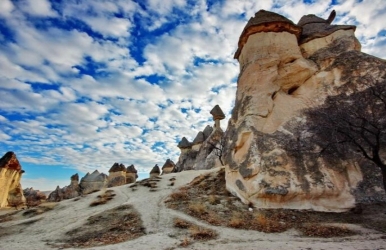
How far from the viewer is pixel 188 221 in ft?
36.9

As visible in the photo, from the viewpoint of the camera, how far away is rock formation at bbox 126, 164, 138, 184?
137 ft

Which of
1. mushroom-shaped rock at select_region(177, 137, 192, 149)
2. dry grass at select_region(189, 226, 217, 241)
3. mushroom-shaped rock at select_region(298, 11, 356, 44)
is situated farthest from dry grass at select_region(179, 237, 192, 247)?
mushroom-shaped rock at select_region(177, 137, 192, 149)

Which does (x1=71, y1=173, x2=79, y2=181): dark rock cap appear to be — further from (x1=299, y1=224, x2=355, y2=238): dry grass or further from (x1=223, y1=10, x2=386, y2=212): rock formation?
(x1=299, y1=224, x2=355, y2=238): dry grass

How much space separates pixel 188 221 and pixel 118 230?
305 cm

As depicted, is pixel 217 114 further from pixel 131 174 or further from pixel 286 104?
pixel 286 104

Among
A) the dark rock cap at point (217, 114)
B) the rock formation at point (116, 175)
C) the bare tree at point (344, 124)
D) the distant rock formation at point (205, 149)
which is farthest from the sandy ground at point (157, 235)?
the dark rock cap at point (217, 114)

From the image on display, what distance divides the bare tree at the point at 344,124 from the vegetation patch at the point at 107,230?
9.13 metres

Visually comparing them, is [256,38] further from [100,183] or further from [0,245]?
[100,183]

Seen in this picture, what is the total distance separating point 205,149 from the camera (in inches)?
1400

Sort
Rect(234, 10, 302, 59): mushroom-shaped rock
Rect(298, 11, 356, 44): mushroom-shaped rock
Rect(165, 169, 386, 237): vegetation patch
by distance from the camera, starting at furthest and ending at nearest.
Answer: Rect(298, 11, 356, 44): mushroom-shaped rock < Rect(234, 10, 302, 59): mushroom-shaped rock < Rect(165, 169, 386, 237): vegetation patch

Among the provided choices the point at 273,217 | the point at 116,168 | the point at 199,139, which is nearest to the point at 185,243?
the point at 273,217

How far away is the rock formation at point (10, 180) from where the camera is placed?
57.0 ft

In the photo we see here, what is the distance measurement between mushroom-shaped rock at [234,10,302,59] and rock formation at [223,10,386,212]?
0.22 feet

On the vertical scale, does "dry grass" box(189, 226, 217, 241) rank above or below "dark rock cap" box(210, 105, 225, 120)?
below
